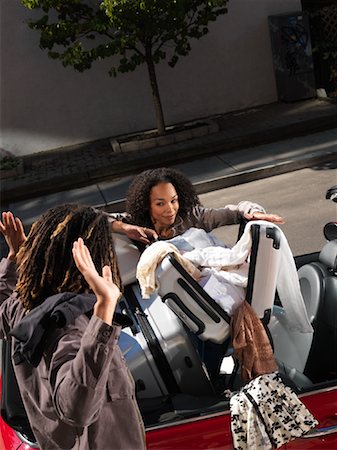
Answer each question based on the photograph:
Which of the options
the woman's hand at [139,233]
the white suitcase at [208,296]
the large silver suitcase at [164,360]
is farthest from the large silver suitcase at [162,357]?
the woman's hand at [139,233]

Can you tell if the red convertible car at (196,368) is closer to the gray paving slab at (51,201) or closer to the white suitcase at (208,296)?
the white suitcase at (208,296)

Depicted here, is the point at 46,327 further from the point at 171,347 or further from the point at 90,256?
the point at 171,347

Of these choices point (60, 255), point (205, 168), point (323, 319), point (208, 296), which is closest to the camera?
point (60, 255)

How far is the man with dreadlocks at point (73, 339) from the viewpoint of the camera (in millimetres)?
1700

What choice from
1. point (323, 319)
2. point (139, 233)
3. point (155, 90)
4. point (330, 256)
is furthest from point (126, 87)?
point (323, 319)

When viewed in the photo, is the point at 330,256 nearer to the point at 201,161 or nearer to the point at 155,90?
the point at 201,161

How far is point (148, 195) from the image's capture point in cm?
363

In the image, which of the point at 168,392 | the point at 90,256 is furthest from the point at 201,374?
the point at 90,256

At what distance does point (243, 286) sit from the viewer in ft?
9.32

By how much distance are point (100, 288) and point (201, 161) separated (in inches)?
331

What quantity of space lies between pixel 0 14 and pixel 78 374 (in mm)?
11615

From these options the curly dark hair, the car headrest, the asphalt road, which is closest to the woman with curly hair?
the curly dark hair

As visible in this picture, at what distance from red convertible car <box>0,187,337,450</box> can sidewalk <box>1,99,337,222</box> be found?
219 inches

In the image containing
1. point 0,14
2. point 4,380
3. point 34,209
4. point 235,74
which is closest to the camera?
point 4,380
